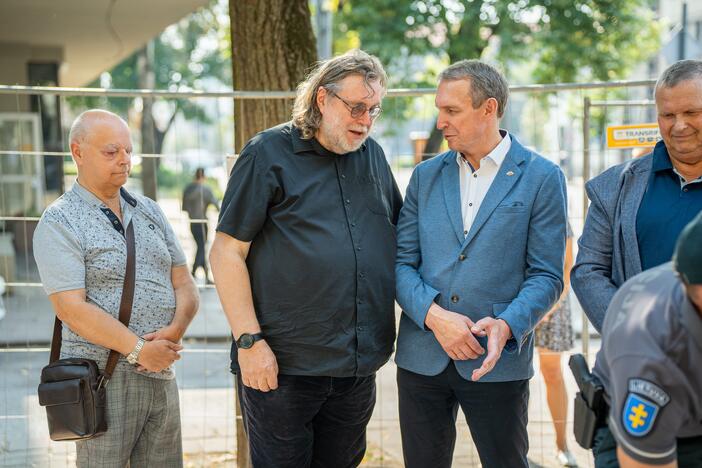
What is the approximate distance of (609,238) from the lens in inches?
116

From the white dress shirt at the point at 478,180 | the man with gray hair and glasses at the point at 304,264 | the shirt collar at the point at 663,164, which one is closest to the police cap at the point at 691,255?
the shirt collar at the point at 663,164

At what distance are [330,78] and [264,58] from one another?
1.58 meters

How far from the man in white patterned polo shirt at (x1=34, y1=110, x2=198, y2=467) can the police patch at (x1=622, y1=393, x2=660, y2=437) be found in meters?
1.92

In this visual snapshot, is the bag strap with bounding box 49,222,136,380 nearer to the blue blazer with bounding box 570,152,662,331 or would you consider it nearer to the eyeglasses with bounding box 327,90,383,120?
the eyeglasses with bounding box 327,90,383,120

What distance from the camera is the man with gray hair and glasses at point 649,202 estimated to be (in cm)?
277

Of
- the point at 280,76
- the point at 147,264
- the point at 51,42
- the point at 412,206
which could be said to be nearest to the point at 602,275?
the point at 412,206

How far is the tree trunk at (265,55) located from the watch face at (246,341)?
5.85ft

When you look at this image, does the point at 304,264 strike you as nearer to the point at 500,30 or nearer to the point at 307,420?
the point at 307,420

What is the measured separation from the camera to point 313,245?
3125 mm

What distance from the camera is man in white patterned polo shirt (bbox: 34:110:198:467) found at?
3.20 metres

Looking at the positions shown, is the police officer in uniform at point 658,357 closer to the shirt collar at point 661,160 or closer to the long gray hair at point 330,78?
the shirt collar at point 661,160

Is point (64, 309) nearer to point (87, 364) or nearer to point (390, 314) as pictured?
point (87, 364)

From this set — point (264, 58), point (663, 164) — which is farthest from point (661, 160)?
point (264, 58)

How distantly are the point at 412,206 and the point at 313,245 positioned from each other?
46 cm
